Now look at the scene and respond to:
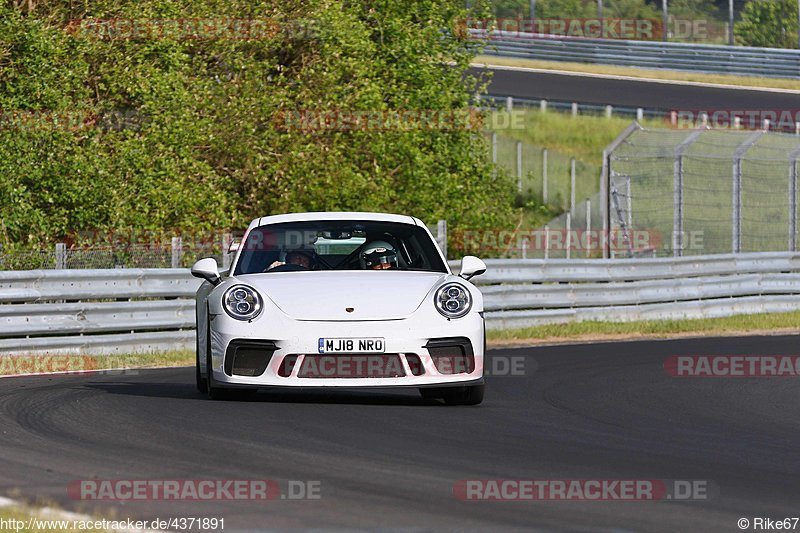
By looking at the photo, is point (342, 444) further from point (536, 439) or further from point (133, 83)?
point (133, 83)

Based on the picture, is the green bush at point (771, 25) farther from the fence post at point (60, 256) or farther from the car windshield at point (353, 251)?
the car windshield at point (353, 251)

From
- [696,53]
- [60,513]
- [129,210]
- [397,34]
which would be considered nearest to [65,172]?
[129,210]

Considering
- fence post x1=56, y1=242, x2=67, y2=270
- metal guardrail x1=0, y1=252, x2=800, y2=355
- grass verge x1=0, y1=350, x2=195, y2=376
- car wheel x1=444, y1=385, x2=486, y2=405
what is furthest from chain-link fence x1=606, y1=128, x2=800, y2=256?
car wheel x1=444, y1=385, x2=486, y2=405

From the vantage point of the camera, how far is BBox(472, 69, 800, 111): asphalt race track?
1711 inches

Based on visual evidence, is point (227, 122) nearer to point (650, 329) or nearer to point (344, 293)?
point (650, 329)

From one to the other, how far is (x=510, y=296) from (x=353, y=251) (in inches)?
369

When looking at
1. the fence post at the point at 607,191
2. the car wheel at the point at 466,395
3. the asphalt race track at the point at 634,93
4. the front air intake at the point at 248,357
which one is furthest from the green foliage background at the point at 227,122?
the asphalt race track at the point at 634,93

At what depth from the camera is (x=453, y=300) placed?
32.6 feet

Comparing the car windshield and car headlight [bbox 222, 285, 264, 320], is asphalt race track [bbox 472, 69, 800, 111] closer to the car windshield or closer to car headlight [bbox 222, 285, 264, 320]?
the car windshield

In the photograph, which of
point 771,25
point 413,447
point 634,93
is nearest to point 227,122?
point 413,447

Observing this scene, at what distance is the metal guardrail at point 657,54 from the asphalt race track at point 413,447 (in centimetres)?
3681

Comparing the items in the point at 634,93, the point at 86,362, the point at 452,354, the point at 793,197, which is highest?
the point at 452,354

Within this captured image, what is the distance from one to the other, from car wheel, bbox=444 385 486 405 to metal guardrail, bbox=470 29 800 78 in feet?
127

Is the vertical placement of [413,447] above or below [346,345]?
below
